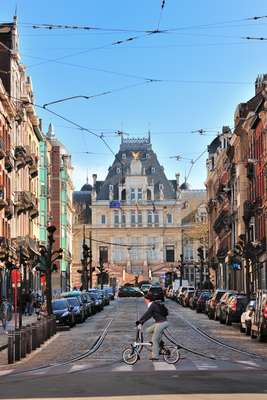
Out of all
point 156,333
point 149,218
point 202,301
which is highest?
point 149,218

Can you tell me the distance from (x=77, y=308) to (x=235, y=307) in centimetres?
902

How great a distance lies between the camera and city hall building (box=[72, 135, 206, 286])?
15588 centimetres

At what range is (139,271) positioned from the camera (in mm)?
158375

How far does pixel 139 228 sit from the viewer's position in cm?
15725

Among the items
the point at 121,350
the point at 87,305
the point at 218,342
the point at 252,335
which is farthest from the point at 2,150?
the point at 121,350

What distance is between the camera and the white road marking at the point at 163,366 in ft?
63.7

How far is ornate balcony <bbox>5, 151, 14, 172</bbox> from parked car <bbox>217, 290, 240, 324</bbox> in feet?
73.5

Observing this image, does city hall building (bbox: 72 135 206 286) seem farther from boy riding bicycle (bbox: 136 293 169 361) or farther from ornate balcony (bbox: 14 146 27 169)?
boy riding bicycle (bbox: 136 293 169 361)

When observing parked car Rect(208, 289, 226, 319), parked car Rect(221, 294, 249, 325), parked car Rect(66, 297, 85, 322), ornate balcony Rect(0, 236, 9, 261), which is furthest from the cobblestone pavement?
ornate balcony Rect(0, 236, 9, 261)

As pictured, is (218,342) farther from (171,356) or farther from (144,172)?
(144,172)

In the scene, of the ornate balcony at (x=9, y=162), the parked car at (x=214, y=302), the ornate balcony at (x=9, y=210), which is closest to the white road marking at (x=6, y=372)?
the parked car at (x=214, y=302)

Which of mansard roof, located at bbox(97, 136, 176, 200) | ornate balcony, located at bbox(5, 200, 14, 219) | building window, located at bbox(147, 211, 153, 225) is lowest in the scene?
ornate balcony, located at bbox(5, 200, 14, 219)

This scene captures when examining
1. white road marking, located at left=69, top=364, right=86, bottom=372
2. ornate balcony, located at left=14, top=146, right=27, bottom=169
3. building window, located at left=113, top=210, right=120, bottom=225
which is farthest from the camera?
building window, located at left=113, top=210, right=120, bottom=225

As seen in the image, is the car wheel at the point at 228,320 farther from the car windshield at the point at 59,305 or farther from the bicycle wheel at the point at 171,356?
the bicycle wheel at the point at 171,356
